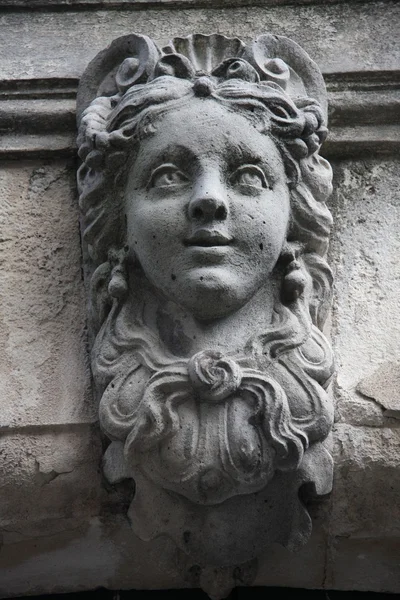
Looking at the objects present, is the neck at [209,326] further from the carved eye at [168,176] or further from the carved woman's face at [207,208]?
the carved eye at [168,176]

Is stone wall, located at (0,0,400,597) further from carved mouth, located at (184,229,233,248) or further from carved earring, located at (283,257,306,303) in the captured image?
carved mouth, located at (184,229,233,248)

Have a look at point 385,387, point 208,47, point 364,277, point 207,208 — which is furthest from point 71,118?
point 385,387

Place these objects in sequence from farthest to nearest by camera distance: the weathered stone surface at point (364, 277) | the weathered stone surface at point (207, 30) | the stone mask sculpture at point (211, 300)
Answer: the weathered stone surface at point (207, 30), the weathered stone surface at point (364, 277), the stone mask sculpture at point (211, 300)

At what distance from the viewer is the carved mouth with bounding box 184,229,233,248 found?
6.99ft

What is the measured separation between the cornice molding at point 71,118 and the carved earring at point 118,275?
0.37m

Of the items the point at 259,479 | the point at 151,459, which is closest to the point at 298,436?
the point at 259,479

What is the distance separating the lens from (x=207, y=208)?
2.12m

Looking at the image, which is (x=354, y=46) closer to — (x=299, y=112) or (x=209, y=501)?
(x=299, y=112)

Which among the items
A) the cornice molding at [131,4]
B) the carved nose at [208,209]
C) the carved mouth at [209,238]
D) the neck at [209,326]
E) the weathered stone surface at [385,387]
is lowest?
the weathered stone surface at [385,387]

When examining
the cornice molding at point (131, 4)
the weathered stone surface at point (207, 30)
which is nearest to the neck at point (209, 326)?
the weathered stone surface at point (207, 30)

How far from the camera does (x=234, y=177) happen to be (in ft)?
7.29

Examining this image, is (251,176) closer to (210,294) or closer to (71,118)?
(210,294)

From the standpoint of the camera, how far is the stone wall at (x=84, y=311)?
2.26m

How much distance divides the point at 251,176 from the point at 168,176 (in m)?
0.16
